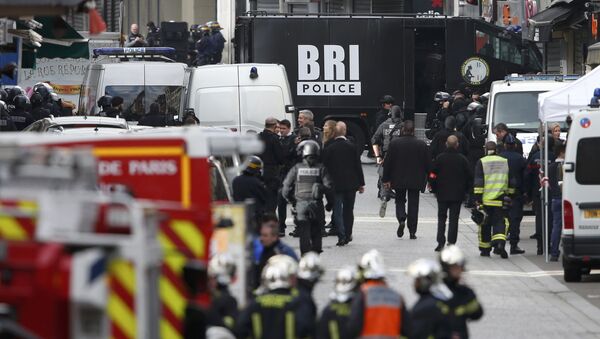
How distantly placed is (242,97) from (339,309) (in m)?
17.1

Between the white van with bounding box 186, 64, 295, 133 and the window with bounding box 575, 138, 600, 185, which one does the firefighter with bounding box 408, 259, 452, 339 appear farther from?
the white van with bounding box 186, 64, 295, 133

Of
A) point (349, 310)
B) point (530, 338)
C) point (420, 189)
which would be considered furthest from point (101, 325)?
point (420, 189)

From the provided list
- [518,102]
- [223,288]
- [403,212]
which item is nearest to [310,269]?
[223,288]

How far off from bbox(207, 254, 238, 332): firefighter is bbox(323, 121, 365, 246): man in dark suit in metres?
12.9

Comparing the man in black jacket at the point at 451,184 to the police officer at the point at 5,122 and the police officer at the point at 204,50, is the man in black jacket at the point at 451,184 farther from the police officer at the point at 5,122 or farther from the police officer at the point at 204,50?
the police officer at the point at 204,50

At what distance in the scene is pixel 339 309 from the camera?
32.6 ft

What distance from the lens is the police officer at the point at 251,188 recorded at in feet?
59.0

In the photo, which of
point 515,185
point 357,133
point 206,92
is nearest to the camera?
point 515,185

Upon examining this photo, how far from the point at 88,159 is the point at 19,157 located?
25cm

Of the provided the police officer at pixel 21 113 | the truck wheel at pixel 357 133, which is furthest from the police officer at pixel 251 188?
the truck wheel at pixel 357 133

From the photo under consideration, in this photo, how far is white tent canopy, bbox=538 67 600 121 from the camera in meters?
21.8

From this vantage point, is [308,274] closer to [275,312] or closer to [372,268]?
[372,268]

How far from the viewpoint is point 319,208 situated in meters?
20.7

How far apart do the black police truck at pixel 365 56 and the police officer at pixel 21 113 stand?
8694mm
